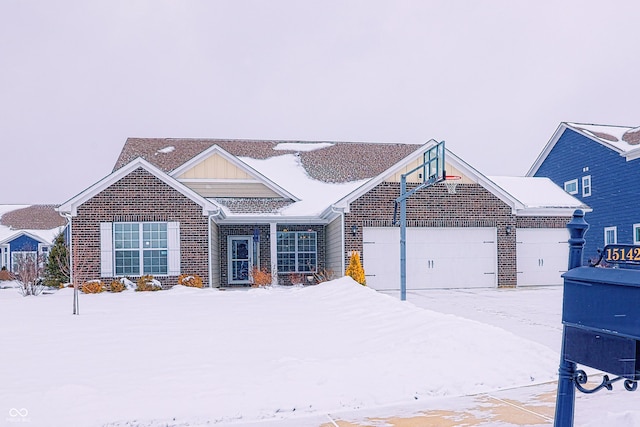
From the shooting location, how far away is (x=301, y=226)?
2161cm

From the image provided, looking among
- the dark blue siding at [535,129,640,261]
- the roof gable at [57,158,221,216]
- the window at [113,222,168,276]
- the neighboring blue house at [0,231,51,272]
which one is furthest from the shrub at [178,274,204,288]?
the neighboring blue house at [0,231,51,272]

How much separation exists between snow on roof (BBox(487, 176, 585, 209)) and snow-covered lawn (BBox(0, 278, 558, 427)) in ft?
40.9

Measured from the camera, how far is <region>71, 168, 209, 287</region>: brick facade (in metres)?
17.7

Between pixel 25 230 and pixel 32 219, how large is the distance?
4.24m

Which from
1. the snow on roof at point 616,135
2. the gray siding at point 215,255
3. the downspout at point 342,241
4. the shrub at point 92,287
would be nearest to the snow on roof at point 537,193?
the snow on roof at point 616,135

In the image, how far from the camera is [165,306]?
13.5 meters

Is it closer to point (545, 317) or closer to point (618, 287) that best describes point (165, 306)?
point (545, 317)

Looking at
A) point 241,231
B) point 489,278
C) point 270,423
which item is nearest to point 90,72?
point 241,231

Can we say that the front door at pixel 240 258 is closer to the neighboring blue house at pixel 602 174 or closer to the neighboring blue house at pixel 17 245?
the neighboring blue house at pixel 602 174

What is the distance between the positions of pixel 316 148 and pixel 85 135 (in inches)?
1299

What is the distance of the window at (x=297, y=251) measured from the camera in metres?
21.4

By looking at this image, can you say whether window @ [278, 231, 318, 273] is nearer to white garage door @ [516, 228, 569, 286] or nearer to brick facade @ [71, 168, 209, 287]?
brick facade @ [71, 168, 209, 287]

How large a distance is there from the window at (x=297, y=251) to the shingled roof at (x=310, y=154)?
388cm

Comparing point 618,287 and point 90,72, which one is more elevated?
point 90,72
